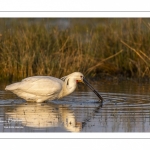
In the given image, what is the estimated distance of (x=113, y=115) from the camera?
10789 mm

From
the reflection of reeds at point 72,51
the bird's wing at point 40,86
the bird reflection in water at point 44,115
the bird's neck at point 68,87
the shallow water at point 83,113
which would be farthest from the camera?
the reflection of reeds at point 72,51

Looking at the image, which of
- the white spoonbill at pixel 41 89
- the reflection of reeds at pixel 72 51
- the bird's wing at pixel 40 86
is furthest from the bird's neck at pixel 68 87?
the reflection of reeds at pixel 72 51

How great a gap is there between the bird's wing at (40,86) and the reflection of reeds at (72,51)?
286 centimetres

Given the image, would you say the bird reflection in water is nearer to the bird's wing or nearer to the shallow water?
the shallow water

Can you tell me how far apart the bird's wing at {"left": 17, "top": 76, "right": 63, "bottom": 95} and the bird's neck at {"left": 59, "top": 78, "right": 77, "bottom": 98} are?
0.17 meters

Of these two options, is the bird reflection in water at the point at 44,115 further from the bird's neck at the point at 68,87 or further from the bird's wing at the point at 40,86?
the bird's neck at the point at 68,87

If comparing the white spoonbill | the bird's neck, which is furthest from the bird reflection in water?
the bird's neck

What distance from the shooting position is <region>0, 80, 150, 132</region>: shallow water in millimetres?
9728

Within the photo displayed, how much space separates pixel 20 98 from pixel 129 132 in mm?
4446

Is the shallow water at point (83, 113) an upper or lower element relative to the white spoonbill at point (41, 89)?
lower

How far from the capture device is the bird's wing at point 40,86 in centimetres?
1246
